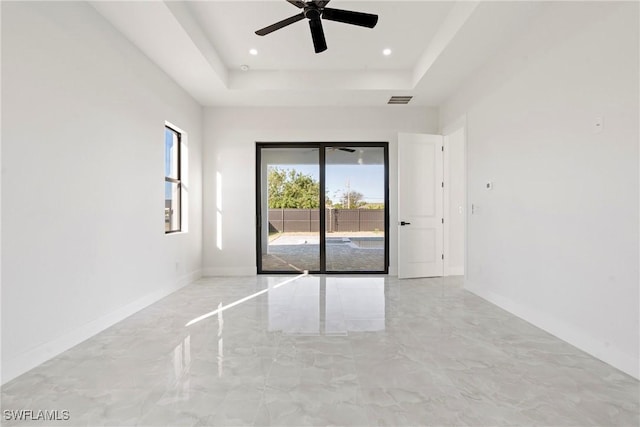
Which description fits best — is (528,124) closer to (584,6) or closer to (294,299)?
(584,6)

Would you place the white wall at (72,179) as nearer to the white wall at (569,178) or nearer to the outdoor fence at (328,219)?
the outdoor fence at (328,219)

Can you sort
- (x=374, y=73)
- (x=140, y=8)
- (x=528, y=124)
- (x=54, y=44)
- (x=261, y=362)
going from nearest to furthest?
(x=261, y=362) → (x=54, y=44) → (x=140, y=8) → (x=528, y=124) → (x=374, y=73)

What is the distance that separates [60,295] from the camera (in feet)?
7.77

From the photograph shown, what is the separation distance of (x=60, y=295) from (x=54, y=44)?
182 cm

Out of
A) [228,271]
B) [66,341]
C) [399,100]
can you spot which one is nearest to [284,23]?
[399,100]

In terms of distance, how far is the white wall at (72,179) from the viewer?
2.03 m

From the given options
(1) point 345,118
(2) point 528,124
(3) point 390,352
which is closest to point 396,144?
(1) point 345,118

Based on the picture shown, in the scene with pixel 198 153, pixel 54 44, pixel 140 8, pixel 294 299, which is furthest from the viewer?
pixel 198 153

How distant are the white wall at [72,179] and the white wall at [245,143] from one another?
1.45 m

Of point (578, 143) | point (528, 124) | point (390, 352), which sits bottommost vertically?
point (390, 352)

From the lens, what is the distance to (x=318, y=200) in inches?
214

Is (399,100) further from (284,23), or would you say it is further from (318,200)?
(284,23)

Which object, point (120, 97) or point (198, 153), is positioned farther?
point (198, 153)

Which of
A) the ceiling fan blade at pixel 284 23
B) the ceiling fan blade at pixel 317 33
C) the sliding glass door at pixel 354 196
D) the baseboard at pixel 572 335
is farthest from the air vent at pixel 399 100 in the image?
the baseboard at pixel 572 335
